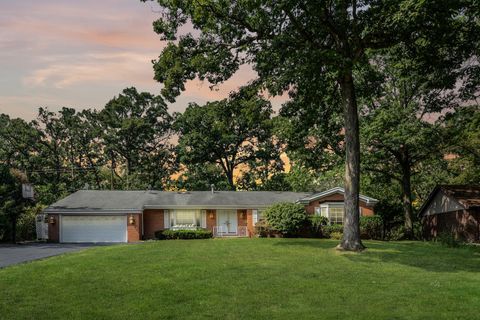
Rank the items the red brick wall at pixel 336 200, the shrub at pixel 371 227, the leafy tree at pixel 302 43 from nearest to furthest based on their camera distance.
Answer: the leafy tree at pixel 302 43
the shrub at pixel 371 227
the red brick wall at pixel 336 200

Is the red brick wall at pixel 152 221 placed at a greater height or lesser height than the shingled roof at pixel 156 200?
lesser

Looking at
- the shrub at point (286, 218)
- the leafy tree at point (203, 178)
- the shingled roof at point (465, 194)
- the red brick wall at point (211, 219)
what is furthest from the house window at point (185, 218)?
the shingled roof at point (465, 194)

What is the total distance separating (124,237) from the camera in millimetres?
38344

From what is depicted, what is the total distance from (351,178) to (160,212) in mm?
22964

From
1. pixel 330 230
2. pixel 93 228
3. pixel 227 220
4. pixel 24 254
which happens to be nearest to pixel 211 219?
pixel 227 220

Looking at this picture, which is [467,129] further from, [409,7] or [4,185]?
[4,185]

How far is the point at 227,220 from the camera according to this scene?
138ft

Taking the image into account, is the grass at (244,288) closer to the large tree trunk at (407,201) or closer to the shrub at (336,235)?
the shrub at (336,235)

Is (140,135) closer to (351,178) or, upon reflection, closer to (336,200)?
(336,200)

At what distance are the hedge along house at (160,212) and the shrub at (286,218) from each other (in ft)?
17.6

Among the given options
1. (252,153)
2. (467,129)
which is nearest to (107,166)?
(252,153)

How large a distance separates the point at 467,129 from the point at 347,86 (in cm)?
1158

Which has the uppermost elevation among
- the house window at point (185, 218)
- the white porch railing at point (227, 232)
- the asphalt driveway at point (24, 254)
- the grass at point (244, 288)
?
the house window at point (185, 218)

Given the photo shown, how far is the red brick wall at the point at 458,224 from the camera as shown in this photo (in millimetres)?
32734
